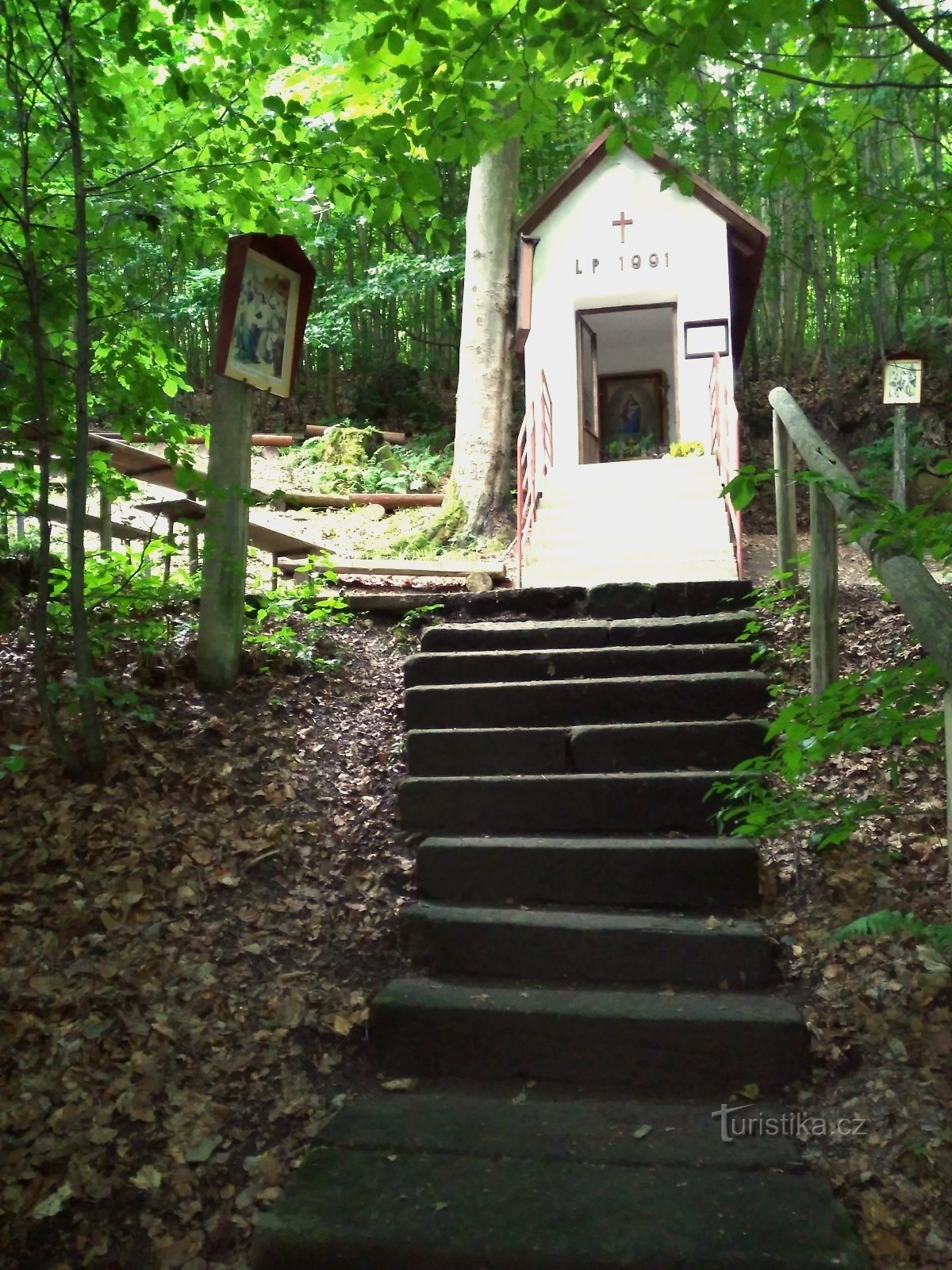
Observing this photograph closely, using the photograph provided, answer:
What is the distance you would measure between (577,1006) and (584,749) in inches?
49.4

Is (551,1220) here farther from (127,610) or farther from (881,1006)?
(127,610)

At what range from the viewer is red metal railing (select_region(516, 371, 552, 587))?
22.4 ft

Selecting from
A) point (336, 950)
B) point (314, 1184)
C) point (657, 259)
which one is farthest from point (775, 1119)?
point (657, 259)

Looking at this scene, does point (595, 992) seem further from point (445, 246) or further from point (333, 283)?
point (333, 283)

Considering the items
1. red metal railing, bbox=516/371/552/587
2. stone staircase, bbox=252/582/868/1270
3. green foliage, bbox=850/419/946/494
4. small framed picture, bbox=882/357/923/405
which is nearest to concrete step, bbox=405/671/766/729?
stone staircase, bbox=252/582/868/1270

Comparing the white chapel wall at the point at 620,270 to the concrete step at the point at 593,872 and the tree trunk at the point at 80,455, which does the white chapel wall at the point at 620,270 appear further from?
the concrete step at the point at 593,872

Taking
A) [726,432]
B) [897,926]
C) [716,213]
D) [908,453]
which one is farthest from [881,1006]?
[908,453]

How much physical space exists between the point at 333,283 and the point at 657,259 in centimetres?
632

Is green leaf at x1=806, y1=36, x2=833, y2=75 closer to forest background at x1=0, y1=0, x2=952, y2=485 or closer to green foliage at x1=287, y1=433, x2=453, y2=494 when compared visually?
forest background at x1=0, y1=0, x2=952, y2=485

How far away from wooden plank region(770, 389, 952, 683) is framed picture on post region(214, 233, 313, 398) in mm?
2592

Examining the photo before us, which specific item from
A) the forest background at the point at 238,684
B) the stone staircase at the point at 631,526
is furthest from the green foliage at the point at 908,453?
the forest background at the point at 238,684

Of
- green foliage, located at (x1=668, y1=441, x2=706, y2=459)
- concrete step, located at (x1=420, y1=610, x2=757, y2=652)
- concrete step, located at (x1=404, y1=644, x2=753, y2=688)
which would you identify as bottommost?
concrete step, located at (x1=404, y1=644, x2=753, y2=688)

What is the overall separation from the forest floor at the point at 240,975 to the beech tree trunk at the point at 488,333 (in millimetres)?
5616

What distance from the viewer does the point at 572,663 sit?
14.2 feet
